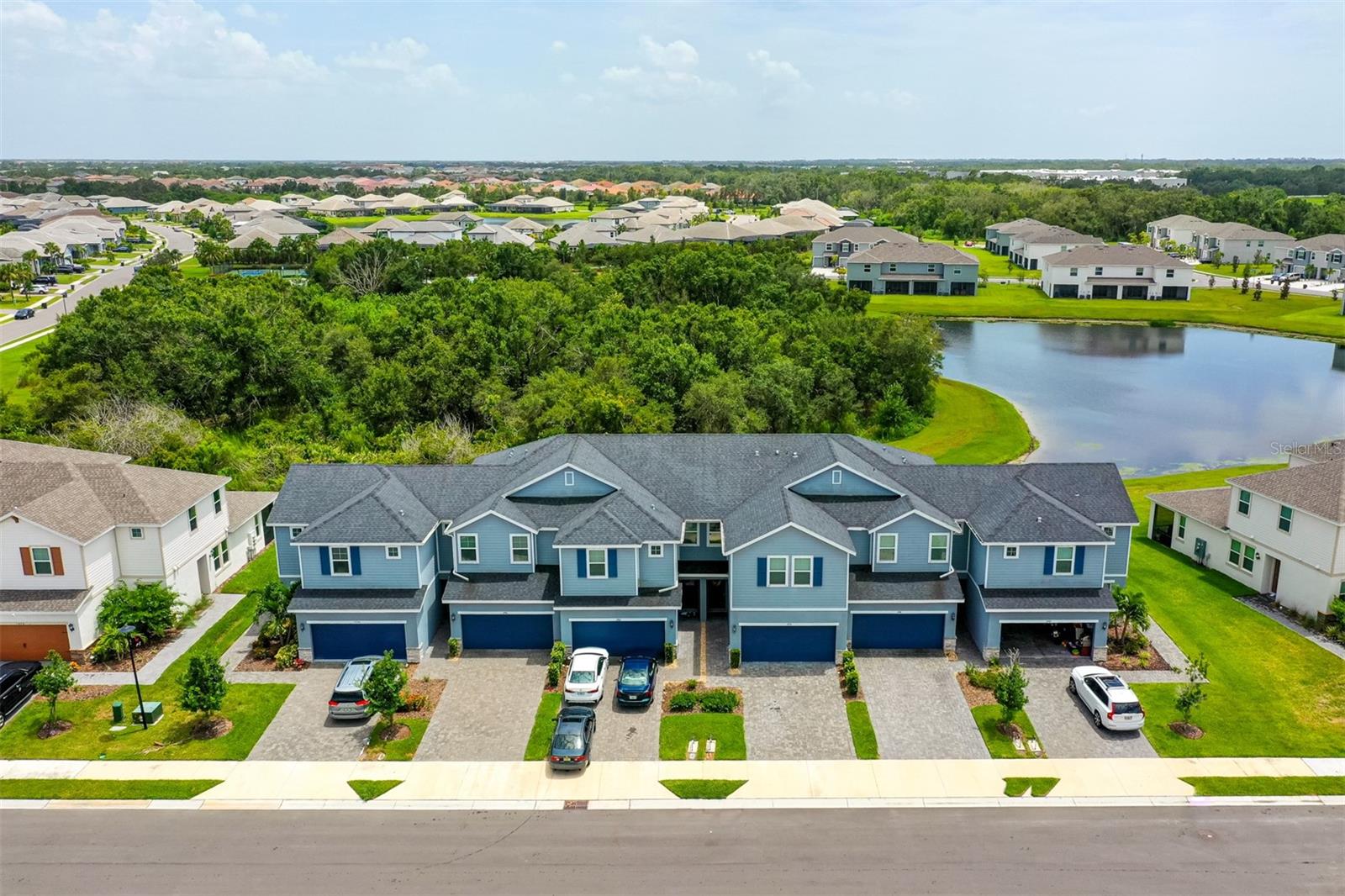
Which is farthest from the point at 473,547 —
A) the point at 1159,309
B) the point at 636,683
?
the point at 1159,309

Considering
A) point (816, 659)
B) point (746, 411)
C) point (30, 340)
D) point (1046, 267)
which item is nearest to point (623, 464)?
point (816, 659)

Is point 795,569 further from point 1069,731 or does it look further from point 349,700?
point 349,700

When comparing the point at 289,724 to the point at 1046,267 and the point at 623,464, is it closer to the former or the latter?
the point at 623,464

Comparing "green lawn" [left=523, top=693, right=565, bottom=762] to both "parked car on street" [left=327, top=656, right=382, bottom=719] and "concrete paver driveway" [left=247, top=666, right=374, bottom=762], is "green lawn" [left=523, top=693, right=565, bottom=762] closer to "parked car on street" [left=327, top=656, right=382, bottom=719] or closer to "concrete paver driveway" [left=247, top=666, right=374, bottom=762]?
"concrete paver driveway" [left=247, top=666, right=374, bottom=762]

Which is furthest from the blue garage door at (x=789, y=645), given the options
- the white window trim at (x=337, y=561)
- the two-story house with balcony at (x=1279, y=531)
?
the two-story house with balcony at (x=1279, y=531)

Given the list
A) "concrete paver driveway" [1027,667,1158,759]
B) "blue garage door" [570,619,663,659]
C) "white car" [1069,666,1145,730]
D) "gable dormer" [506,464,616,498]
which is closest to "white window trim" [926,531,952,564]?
"concrete paver driveway" [1027,667,1158,759]
